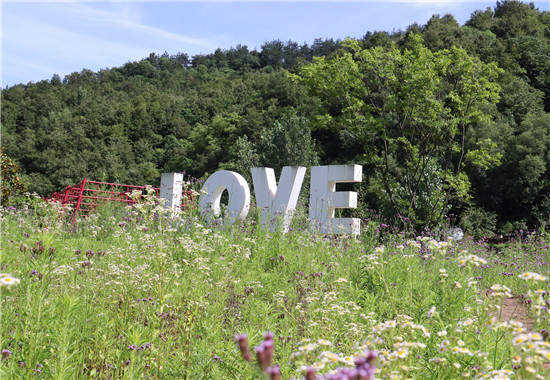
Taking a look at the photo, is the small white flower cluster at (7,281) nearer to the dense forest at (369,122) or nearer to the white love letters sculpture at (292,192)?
the white love letters sculpture at (292,192)

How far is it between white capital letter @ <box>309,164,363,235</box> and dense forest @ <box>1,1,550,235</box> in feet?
9.33

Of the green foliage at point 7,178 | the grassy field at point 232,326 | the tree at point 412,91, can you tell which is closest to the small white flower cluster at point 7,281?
the grassy field at point 232,326

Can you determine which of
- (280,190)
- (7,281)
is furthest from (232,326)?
(280,190)

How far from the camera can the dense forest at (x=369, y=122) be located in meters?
15.4

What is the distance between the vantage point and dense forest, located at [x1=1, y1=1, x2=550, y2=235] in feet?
50.5

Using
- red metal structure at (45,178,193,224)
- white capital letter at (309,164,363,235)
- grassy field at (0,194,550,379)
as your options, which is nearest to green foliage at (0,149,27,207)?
red metal structure at (45,178,193,224)

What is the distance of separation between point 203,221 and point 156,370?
4.90 meters

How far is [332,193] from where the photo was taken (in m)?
10.7

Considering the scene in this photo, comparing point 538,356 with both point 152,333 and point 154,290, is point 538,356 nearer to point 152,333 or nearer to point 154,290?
point 152,333

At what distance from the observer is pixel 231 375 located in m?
2.83

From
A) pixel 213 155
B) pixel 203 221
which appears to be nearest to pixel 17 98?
pixel 213 155

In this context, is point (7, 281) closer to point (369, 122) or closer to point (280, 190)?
point (280, 190)

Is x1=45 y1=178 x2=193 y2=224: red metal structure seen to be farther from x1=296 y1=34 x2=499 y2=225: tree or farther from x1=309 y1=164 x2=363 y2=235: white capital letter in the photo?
x1=296 y1=34 x2=499 y2=225: tree

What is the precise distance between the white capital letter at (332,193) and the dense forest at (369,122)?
2845mm
